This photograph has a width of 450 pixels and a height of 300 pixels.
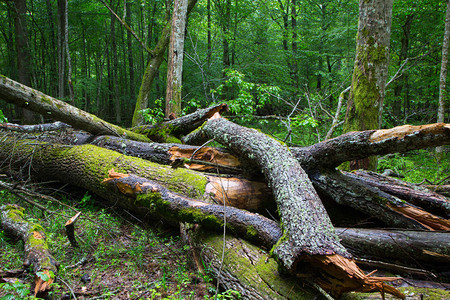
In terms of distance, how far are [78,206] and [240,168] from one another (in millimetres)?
3086

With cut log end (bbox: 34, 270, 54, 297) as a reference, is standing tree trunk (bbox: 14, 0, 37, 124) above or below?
above

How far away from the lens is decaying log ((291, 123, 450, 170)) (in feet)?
8.00

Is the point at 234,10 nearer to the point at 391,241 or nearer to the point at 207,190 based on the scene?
the point at 207,190

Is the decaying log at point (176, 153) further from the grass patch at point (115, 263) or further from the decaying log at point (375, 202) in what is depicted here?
the decaying log at point (375, 202)

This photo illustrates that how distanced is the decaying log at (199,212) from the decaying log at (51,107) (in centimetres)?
250

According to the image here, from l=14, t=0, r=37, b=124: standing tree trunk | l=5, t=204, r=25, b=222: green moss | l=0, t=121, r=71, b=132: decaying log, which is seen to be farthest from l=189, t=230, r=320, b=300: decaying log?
l=14, t=0, r=37, b=124: standing tree trunk

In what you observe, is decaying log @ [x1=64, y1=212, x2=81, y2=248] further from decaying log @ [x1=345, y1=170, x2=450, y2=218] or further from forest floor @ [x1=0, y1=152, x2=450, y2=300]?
decaying log @ [x1=345, y1=170, x2=450, y2=218]

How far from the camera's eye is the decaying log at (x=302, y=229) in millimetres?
1942

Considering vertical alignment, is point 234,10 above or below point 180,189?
above

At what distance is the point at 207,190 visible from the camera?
363cm

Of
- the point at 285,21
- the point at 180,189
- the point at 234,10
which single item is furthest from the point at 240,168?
the point at 285,21

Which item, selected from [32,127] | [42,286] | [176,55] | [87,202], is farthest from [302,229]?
[32,127]

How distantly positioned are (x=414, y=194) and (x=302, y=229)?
1925 mm

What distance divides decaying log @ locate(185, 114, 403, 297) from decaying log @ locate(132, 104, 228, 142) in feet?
6.73
